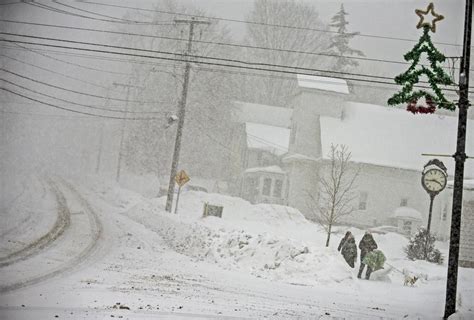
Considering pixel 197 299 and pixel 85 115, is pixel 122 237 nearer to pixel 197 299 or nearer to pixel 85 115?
pixel 197 299

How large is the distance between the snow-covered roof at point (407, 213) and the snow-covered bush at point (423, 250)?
9.91m

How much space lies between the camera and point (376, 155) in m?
31.7

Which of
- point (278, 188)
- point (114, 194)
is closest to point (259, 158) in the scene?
point (278, 188)

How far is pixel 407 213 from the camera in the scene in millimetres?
30719

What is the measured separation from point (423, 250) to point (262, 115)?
91.4 ft

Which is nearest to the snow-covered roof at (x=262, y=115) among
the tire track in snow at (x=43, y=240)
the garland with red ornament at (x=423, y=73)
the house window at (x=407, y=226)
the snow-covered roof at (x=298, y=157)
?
the snow-covered roof at (x=298, y=157)

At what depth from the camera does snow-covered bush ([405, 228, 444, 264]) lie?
19.6 meters

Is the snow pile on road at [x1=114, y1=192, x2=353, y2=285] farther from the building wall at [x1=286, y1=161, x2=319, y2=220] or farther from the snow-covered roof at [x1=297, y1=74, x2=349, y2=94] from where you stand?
the snow-covered roof at [x1=297, y1=74, x2=349, y2=94]

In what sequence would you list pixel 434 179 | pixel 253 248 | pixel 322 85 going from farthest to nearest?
pixel 322 85, pixel 434 179, pixel 253 248

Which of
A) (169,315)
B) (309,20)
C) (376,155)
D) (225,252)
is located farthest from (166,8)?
(169,315)

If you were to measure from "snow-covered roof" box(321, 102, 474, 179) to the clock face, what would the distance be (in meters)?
11.1

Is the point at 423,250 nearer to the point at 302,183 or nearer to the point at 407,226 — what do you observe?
the point at 407,226

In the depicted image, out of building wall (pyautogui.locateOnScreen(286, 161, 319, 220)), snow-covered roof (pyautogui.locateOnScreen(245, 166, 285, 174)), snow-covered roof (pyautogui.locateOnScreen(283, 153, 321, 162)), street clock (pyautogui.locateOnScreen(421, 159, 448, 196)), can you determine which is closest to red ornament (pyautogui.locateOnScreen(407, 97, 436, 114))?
street clock (pyautogui.locateOnScreen(421, 159, 448, 196))

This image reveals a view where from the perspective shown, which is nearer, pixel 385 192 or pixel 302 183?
pixel 385 192
